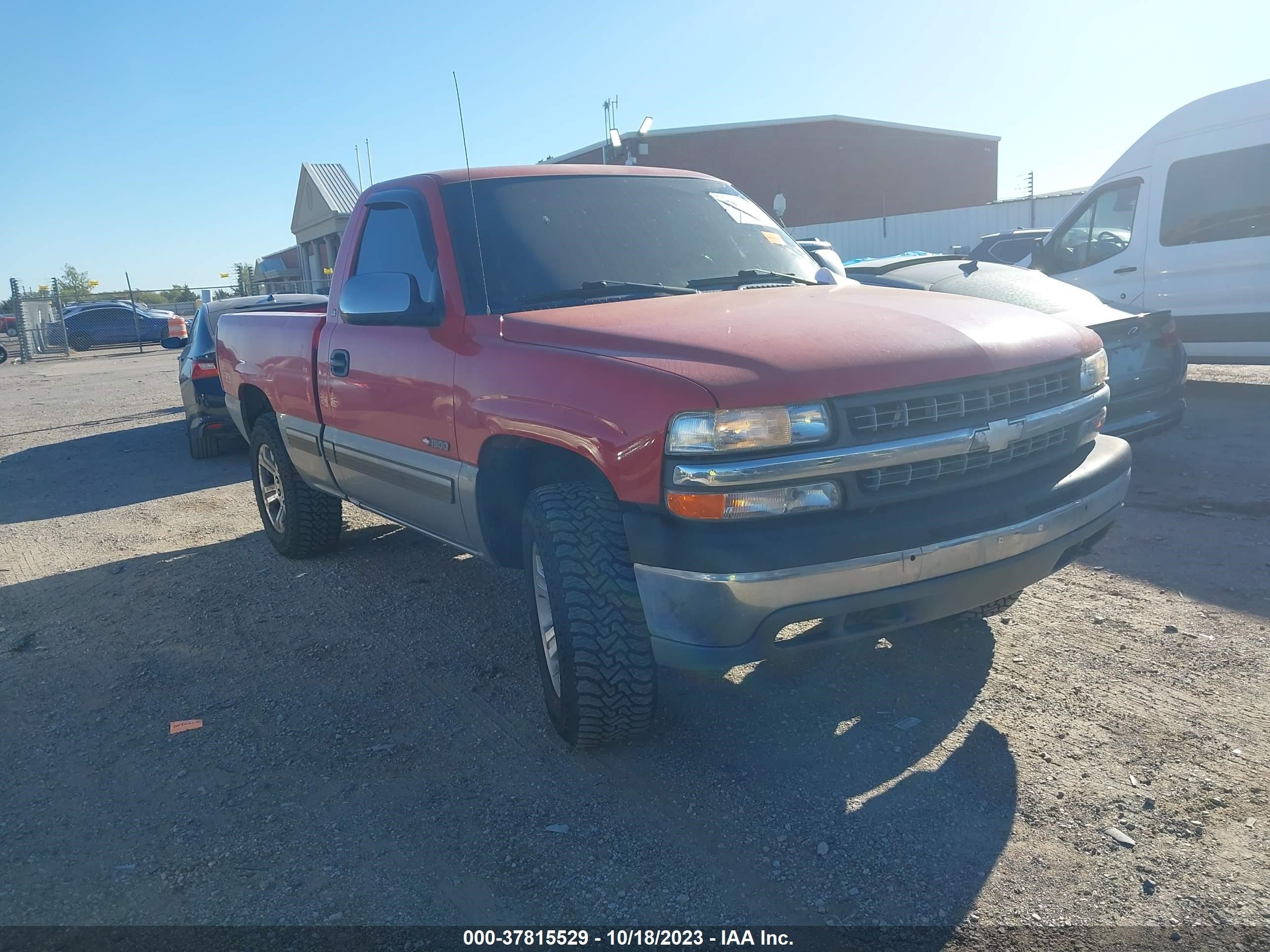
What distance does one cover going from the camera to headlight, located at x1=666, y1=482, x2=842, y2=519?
2693 mm

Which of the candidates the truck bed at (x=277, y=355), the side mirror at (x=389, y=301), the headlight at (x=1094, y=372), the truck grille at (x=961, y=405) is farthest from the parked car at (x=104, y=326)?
the truck grille at (x=961, y=405)

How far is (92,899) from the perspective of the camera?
2701 millimetres

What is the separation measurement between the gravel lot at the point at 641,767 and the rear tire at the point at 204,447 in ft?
15.0

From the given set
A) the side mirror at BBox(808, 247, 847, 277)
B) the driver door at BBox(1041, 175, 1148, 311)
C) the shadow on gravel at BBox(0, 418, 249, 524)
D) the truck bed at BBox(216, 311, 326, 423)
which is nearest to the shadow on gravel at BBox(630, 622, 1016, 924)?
the side mirror at BBox(808, 247, 847, 277)

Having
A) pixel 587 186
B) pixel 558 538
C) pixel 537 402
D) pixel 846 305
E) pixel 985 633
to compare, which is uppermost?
pixel 587 186

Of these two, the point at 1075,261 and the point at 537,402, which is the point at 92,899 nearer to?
the point at 537,402

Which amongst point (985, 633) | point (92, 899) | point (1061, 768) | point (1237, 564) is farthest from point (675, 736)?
point (1237, 564)

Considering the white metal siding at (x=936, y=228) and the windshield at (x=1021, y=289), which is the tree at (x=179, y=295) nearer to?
the white metal siding at (x=936, y=228)

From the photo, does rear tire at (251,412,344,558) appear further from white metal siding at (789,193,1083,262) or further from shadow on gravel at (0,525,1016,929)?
white metal siding at (789,193,1083,262)

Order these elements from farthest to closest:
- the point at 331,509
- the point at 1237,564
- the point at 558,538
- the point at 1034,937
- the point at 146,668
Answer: the point at 331,509 < the point at 1237,564 < the point at 146,668 < the point at 558,538 < the point at 1034,937

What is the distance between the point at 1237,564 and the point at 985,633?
1.56 meters

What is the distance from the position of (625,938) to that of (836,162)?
38.9 metres

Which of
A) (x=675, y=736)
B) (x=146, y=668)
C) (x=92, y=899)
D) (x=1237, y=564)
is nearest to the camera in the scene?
(x=92, y=899)

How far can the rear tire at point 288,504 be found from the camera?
222 inches
